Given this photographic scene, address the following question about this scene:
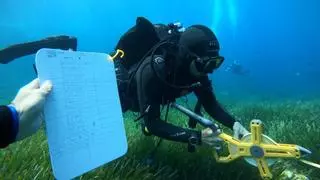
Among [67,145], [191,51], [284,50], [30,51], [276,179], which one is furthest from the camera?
[284,50]

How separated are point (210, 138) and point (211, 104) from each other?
157 cm

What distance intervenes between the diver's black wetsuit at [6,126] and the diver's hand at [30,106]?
0.34 ft

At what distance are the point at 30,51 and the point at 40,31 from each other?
11192cm

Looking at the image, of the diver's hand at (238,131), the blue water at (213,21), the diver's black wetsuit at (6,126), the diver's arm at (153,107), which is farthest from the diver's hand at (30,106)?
the blue water at (213,21)

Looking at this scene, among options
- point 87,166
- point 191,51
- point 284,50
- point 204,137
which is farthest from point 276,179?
point 284,50

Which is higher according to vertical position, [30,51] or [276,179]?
[30,51]

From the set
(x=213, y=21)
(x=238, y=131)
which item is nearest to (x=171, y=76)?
(x=238, y=131)

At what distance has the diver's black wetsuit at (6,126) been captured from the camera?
234 centimetres

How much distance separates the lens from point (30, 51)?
8008 millimetres

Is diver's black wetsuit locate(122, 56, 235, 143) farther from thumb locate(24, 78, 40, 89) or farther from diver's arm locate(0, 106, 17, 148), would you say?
diver's arm locate(0, 106, 17, 148)

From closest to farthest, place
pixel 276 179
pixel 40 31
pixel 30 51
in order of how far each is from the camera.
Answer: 1. pixel 276 179
2. pixel 30 51
3. pixel 40 31

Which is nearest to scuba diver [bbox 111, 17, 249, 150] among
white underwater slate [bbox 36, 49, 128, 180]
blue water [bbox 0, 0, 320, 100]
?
white underwater slate [bbox 36, 49, 128, 180]

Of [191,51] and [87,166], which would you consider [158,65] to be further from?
[87,166]

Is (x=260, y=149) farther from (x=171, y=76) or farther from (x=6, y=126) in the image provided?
(x=6, y=126)
